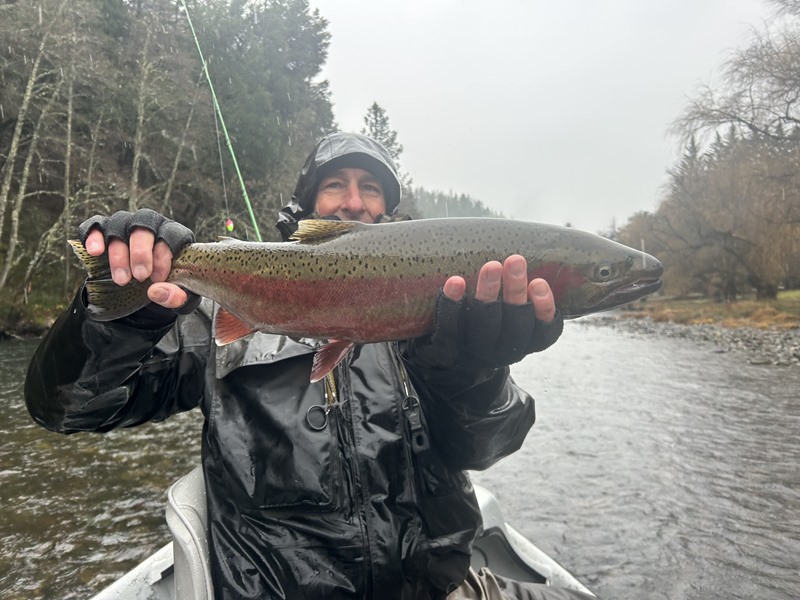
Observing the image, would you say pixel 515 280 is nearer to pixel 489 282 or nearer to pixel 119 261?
pixel 489 282

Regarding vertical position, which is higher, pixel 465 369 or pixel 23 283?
pixel 23 283

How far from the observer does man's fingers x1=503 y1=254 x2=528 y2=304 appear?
2.22m

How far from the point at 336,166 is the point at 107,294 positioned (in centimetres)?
171

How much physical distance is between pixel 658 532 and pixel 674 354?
14391 millimetres

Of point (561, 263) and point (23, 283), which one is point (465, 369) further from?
point (23, 283)

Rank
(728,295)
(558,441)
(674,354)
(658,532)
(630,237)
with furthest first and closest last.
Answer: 1. (630,237)
2. (728,295)
3. (674,354)
4. (558,441)
5. (658,532)

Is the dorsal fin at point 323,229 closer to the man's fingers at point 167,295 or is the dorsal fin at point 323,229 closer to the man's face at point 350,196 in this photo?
the man's fingers at point 167,295

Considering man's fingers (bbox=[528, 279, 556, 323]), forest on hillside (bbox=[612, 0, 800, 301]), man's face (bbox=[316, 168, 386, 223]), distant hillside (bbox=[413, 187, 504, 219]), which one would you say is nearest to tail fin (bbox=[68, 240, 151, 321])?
man's face (bbox=[316, 168, 386, 223])

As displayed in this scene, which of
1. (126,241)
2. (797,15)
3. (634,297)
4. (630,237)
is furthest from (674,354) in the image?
(630,237)

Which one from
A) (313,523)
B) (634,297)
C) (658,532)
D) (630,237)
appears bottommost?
(658,532)

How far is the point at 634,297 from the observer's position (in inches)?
97.0

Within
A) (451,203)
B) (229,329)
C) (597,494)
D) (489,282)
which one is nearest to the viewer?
(489,282)

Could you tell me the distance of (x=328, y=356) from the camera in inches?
92.7

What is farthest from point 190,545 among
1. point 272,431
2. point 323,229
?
point 323,229
